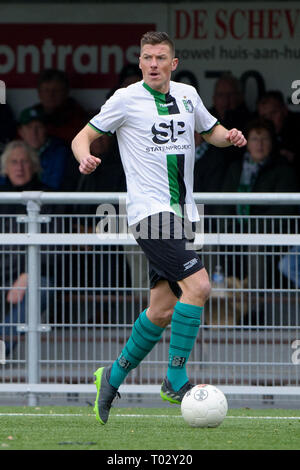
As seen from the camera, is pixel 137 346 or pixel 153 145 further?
pixel 137 346

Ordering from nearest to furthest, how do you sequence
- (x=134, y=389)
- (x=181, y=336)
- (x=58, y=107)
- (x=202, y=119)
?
1. (x=181, y=336)
2. (x=202, y=119)
3. (x=134, y=389)
4. (x=58, y=107)

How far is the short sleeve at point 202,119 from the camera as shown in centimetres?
707

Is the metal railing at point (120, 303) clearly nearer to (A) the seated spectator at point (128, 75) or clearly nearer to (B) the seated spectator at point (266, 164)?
(B) the seated spectator at point (266, 164)

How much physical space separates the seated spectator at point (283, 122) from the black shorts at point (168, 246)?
16.6 feet

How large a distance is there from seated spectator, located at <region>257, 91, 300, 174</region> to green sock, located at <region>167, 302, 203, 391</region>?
5.10m

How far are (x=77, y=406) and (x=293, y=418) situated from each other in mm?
1672

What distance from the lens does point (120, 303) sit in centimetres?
869

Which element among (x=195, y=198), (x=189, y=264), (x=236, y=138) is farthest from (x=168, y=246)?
(x=195, y=198)

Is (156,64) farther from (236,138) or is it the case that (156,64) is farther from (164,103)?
(236,138)

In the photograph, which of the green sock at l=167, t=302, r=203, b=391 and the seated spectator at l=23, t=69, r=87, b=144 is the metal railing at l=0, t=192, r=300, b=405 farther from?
the seated spectator at l=23, t=69, r=87, b=144

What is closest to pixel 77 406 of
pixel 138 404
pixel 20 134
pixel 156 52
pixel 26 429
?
pixel 138 404

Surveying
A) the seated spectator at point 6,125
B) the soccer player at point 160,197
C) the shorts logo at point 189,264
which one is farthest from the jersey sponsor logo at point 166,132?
the seated spectator at point 6,125

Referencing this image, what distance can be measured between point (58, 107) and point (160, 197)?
572 cm

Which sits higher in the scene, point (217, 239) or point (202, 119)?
point (202, 119)
